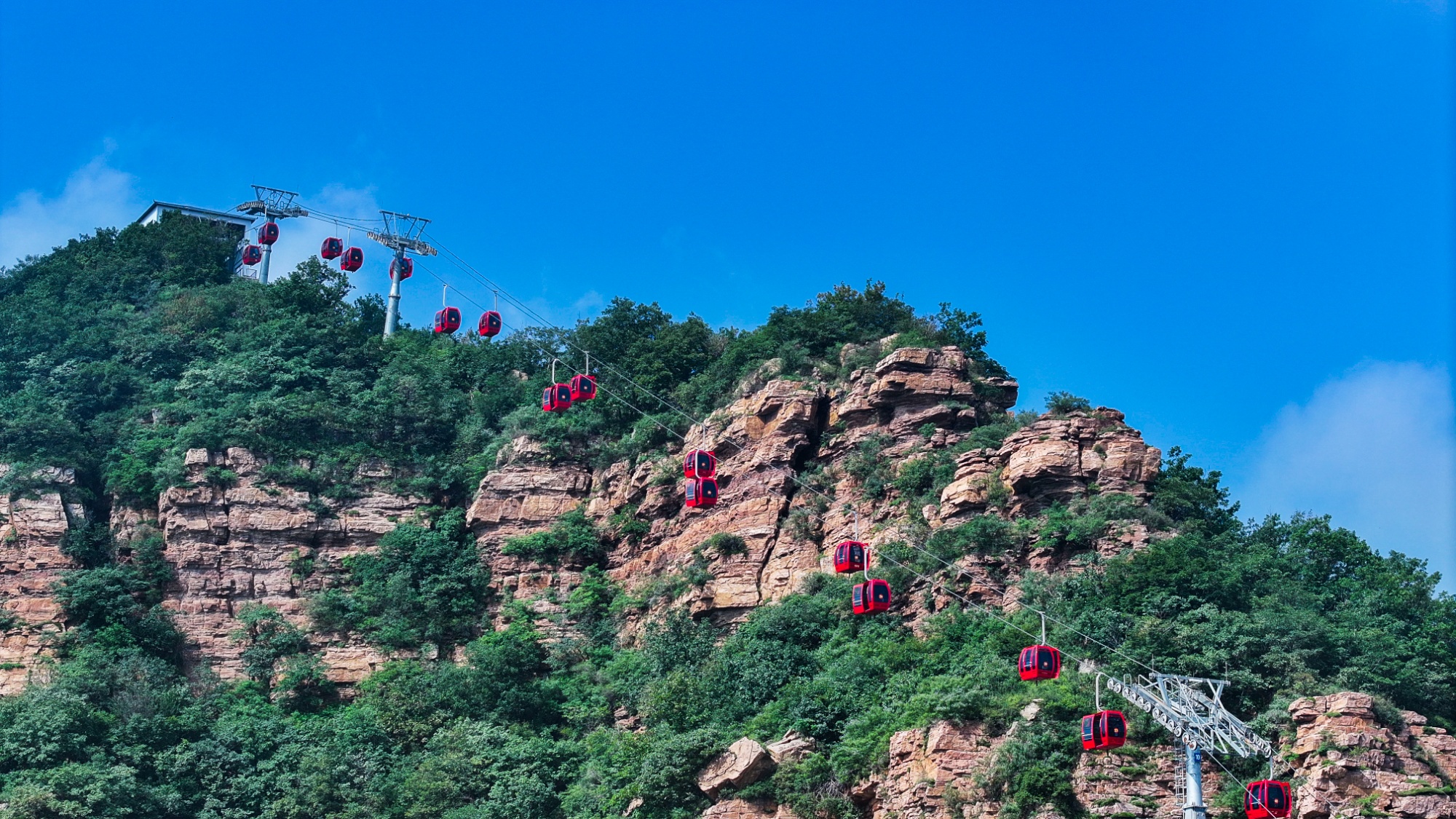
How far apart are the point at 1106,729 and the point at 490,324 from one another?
20.4m

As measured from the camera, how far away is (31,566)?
178 ft

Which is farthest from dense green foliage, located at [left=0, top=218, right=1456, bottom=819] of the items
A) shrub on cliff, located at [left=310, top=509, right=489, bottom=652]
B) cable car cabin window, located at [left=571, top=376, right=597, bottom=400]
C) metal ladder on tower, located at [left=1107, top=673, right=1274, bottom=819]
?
cable car cabin window, located at [left=571, top=376, right=597, bottom=400]

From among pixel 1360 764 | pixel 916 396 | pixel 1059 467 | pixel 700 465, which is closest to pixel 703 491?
pixel 700 465

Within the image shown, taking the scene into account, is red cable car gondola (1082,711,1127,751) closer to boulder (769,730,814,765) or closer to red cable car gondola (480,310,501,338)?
boulder (769,730,814,765)

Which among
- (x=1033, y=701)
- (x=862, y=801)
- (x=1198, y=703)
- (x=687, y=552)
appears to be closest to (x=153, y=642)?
(x=687, y=552)

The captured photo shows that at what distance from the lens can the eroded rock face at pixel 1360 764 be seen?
3722 cm

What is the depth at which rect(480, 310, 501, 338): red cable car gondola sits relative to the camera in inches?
1909

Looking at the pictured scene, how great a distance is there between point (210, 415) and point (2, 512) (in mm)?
7248

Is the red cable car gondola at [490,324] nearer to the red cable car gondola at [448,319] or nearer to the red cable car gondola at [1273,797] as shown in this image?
the red cable car gondola at [448,319]

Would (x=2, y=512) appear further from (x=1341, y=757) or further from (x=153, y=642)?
(x=1341, y=757)

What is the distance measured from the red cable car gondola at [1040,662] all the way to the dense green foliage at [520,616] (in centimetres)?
161

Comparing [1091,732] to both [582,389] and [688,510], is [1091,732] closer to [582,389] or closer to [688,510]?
[582,389]

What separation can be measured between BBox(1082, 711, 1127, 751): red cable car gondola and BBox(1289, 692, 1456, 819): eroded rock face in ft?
13.4

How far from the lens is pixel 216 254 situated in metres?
71.6
